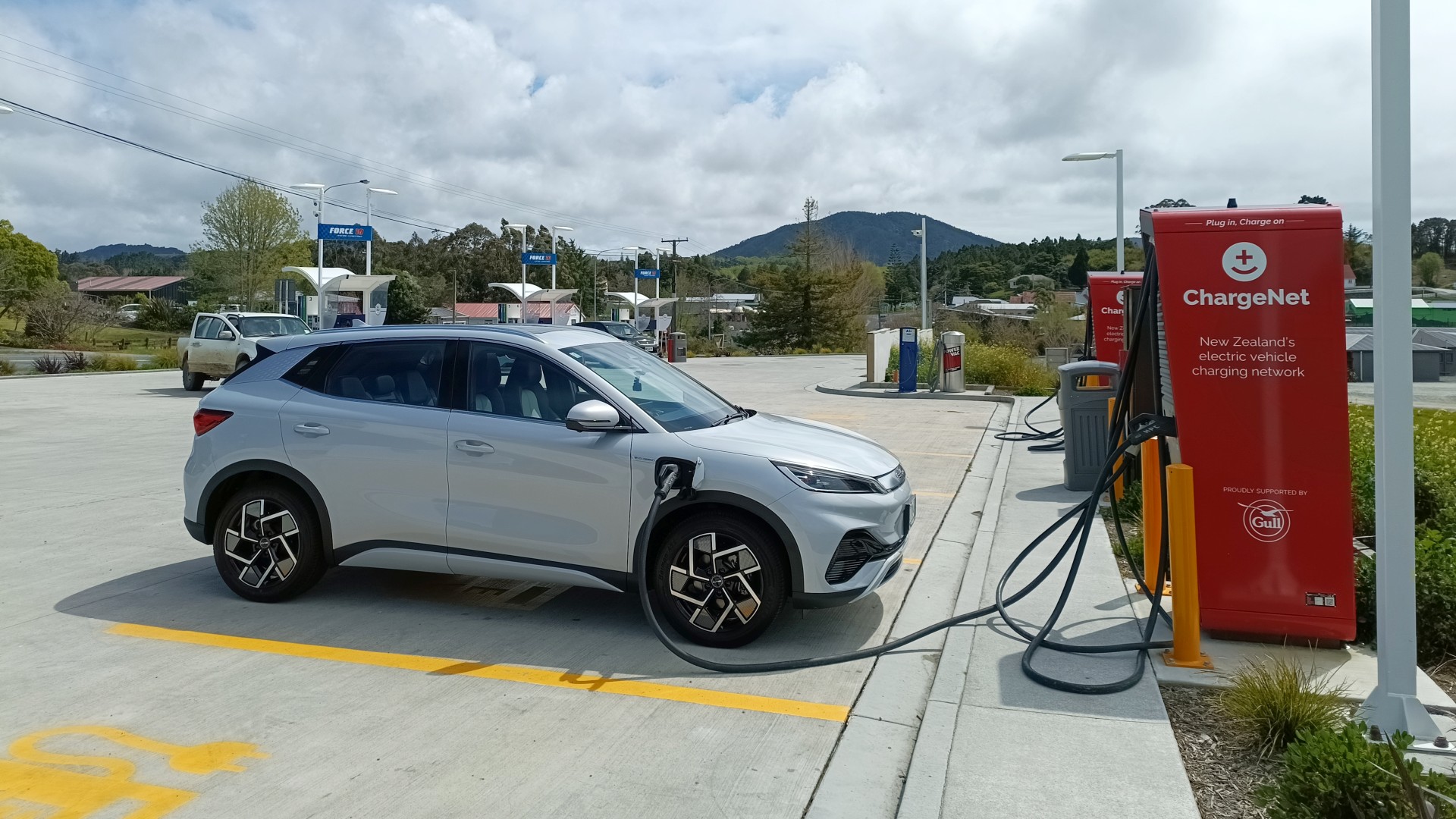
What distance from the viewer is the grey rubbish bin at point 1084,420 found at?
10406 millimetres

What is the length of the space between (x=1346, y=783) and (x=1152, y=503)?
2.77 metres

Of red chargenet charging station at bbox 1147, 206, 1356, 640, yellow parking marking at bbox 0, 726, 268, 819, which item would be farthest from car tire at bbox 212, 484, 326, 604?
red chargenet charging station at bbox 1147, 206, 1356, 640

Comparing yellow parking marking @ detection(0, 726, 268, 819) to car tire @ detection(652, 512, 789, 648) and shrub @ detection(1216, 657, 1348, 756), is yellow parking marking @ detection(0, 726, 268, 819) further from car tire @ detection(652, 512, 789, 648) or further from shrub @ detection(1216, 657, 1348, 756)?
shrub @ detection(1216, 657, 1348, 756)

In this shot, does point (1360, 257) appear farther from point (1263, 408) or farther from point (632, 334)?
point (632, 334)

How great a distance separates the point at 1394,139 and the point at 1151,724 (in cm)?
A: 246

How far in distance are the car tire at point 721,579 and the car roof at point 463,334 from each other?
146cm

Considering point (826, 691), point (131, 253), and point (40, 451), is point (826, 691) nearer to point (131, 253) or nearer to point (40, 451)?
point (40, 451)

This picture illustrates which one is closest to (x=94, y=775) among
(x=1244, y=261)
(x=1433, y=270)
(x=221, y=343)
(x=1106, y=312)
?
(x=1244, y=261)

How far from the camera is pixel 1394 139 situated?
396cm

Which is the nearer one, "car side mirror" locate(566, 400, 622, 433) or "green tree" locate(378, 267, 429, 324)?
"car side mirror" locate(566, 400, 622, 433)

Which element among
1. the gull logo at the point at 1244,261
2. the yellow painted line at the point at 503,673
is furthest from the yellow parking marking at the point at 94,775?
the gull logo at the point at 1244,261

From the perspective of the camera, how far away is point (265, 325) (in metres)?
24.3

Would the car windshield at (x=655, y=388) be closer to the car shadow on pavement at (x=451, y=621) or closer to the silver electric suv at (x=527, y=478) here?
the silver electric suv at (x=527, y=478)

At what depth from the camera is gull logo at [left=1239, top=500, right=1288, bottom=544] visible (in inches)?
209
